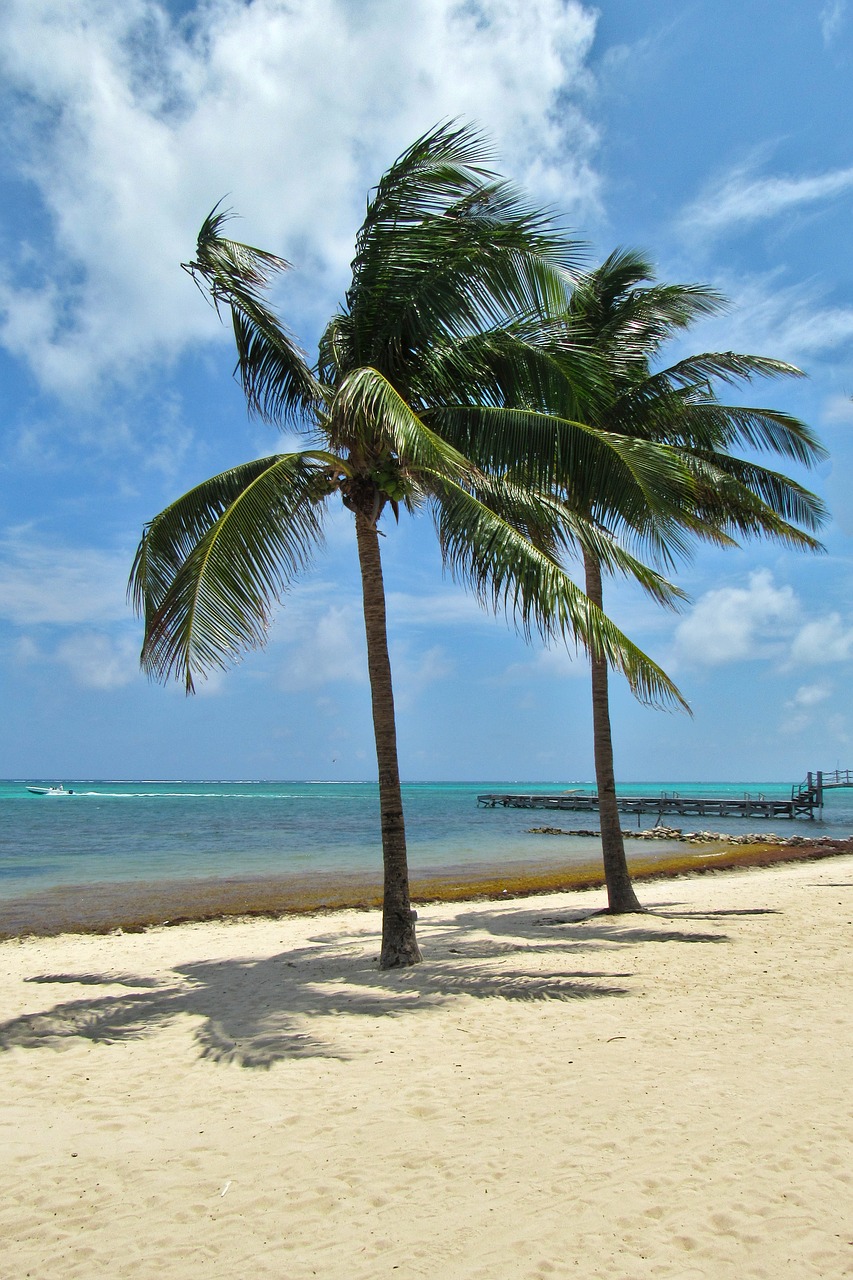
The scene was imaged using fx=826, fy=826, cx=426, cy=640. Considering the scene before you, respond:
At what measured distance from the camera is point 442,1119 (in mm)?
4641

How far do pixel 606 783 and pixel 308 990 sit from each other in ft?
18.6

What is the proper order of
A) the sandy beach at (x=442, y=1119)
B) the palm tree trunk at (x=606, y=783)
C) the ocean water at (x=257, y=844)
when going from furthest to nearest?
the ocean water at (x=257, y=844)
the palm tree trunk at (x=606, y=783)
the sandy beach at (x=442, y=1119)

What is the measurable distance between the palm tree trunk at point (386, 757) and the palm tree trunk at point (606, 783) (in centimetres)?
443

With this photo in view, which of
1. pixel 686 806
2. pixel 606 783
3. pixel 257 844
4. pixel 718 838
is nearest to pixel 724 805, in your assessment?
pixel 686 806

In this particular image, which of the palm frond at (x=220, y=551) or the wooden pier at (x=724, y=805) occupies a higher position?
the palm frond at (x=220, y=551)

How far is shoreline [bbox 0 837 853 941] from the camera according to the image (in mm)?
14945

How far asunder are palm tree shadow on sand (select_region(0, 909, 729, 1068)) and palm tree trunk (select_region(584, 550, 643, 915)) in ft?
4.48

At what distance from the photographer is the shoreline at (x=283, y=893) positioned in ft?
49.0

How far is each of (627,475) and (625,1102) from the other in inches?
200

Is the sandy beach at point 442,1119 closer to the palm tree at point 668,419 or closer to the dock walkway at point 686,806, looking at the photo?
the palm tree at point 668,419

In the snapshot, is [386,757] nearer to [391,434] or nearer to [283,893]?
[391,434]

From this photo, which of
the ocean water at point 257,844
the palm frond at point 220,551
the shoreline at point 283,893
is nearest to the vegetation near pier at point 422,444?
the palm frond at point 220,551

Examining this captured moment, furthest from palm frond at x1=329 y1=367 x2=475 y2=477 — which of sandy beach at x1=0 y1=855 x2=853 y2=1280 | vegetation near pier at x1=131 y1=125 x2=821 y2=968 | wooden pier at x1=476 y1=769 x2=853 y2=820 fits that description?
wooden pier at x1=476 y1=769 x2=853 y2=820

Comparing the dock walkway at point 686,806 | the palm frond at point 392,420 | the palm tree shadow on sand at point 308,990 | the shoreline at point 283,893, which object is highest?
the palm frond at point 392,420
